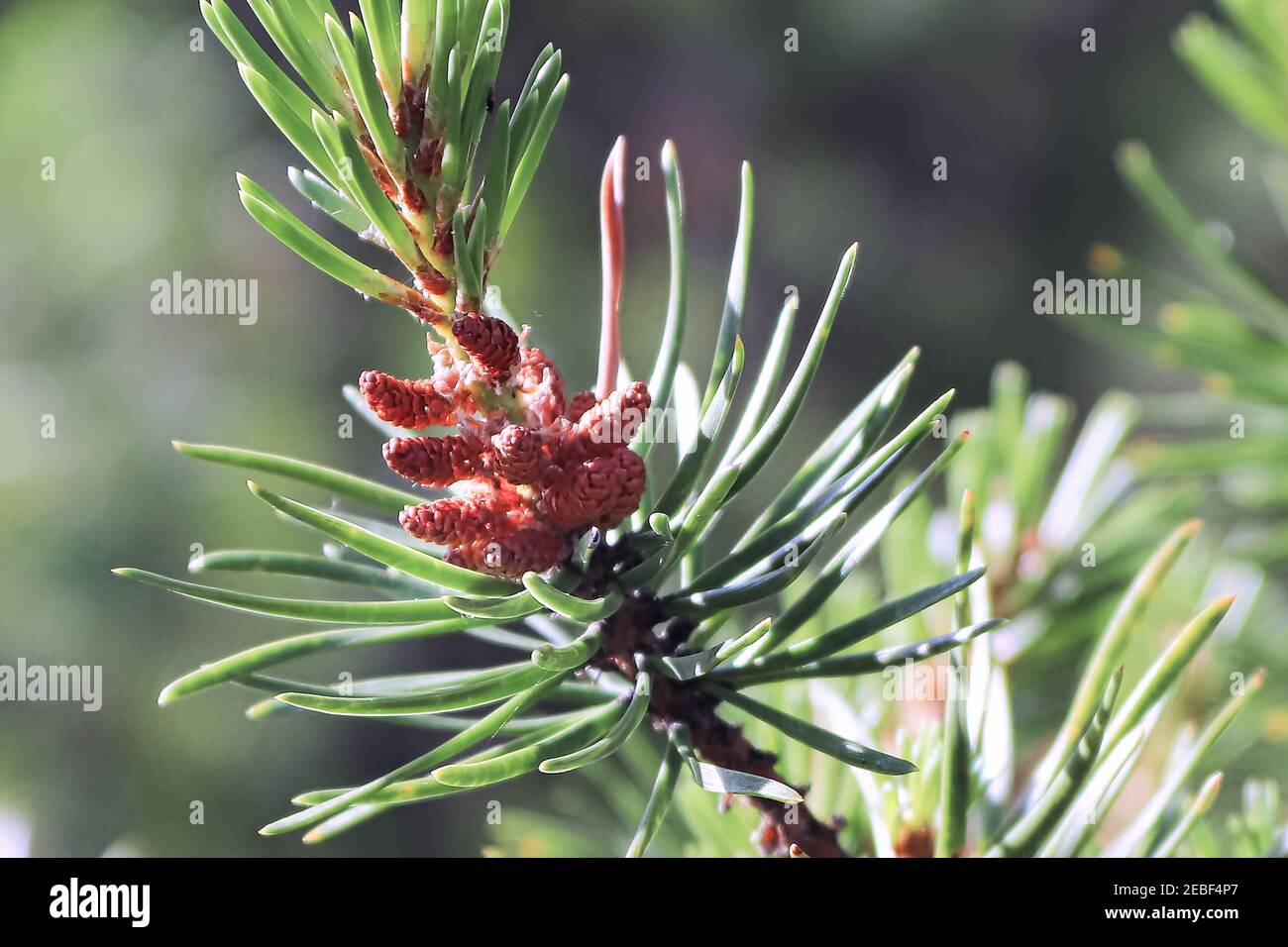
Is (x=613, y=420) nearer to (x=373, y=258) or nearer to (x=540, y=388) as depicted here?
(x=540, y=388)

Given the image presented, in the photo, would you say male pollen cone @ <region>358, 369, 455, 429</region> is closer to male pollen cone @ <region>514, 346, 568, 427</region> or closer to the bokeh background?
male pollen cone @ <region>514, 346, 568, 427</region>

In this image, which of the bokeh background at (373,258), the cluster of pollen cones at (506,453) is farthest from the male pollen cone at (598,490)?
the bokeh background at (373,258)

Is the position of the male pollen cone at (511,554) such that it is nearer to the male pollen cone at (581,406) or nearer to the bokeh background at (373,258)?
the male pollen cone at (581,406)

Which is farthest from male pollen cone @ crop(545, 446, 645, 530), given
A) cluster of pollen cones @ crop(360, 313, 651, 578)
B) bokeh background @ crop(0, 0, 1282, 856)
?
bokeh background @ crop(0, 0, 1282, 856)

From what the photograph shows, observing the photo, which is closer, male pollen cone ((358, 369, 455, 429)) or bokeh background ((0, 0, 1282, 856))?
male pollen cone ((358, 369, 455, 429))

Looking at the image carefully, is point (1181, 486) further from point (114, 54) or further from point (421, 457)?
point (114, 54)
